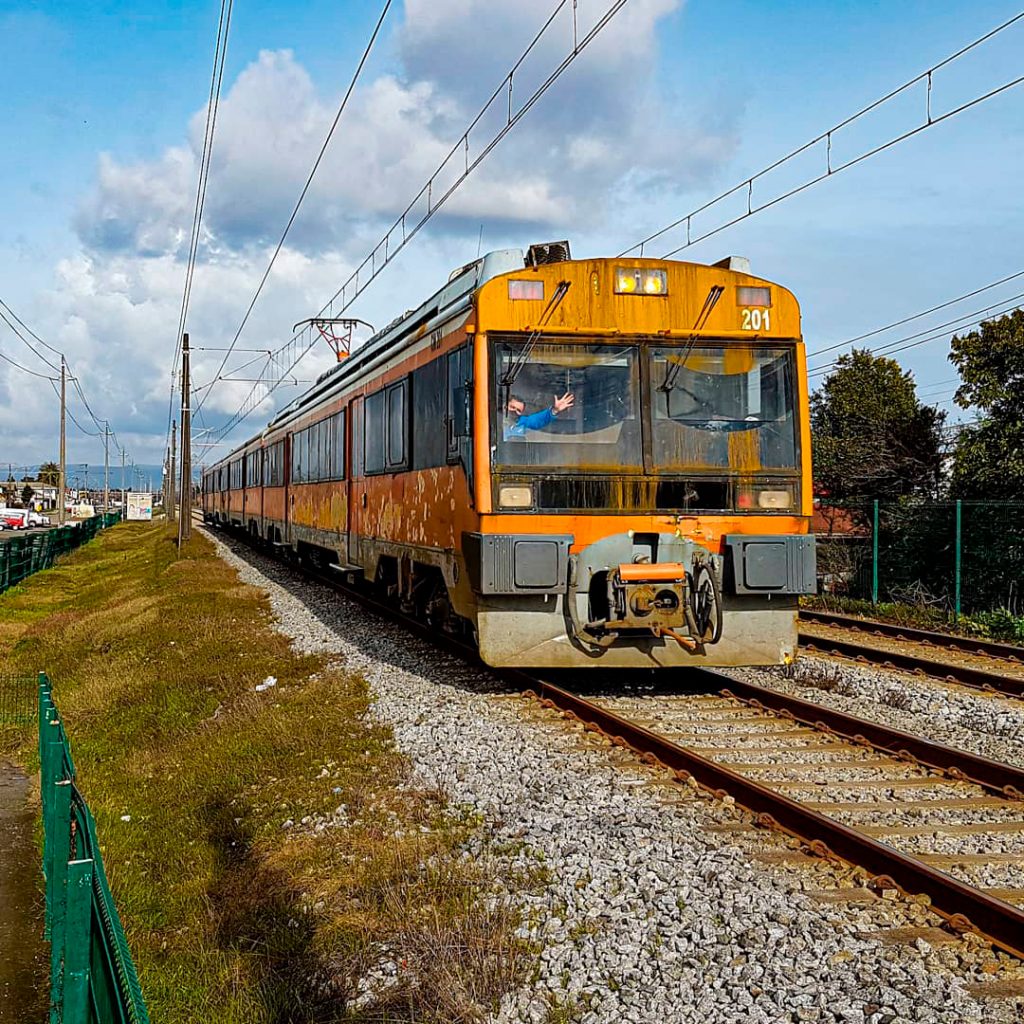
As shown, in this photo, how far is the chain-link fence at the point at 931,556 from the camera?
1725 centimetres

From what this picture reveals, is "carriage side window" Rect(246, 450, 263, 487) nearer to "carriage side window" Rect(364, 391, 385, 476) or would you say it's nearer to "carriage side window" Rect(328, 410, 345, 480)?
"carriage side window" Rect(328, 410, 345, 480)

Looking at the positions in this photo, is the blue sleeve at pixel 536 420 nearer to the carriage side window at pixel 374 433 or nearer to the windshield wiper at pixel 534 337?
the windshield wiper at pixel 534 337

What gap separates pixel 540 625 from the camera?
8742 millimetres

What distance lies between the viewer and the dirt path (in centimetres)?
488

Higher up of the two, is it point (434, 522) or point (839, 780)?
point (434, 522)

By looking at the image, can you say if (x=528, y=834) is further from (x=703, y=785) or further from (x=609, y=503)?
(x=609, y=503)

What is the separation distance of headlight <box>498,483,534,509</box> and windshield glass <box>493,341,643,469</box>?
0.18 meters

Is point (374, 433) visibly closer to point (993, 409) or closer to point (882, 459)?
point (993, 409)

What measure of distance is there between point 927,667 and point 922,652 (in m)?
2.34

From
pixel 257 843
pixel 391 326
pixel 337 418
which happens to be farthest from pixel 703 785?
pixel 337 418

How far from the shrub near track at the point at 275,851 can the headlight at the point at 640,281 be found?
Result: 3.96 meters

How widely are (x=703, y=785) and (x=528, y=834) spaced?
1.30 metres

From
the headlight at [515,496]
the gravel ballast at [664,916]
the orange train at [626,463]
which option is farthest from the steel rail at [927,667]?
the headlight at [515,496]

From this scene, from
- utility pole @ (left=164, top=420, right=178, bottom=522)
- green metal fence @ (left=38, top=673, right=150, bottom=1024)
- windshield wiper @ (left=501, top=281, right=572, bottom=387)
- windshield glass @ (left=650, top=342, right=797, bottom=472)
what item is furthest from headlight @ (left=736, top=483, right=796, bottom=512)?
utility pole @ (left=164, top=420, right=178, bottom=522)
